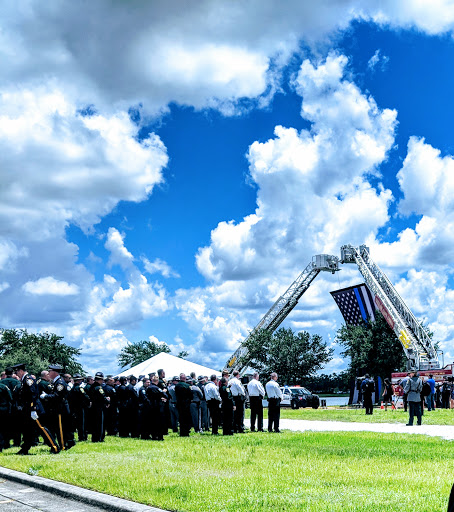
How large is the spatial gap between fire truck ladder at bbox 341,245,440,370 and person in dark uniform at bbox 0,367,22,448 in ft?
101

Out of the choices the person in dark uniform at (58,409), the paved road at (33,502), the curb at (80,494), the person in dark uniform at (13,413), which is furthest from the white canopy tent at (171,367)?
the paved road at (33,502)

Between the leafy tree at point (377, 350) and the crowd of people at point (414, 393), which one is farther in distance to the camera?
the leafy tree at point (377, 350)

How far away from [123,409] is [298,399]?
25.5m

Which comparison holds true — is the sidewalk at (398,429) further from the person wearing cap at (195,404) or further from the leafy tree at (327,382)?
the leafy tree at (327,382)

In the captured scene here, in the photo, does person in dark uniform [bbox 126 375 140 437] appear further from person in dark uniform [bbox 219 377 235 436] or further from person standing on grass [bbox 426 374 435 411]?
person standing on grass [bbox 426 374 435 411]

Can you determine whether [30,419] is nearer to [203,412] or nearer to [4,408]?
[4,408]

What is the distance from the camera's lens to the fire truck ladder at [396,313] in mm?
42656

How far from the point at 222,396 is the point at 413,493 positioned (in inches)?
422

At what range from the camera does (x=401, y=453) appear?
12.4m

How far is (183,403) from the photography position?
18234mm

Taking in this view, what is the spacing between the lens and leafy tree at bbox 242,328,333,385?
6143 centimetres

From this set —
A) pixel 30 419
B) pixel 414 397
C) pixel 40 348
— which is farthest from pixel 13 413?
pixel 40 348

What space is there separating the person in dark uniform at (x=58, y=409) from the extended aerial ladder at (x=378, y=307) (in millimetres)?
31361

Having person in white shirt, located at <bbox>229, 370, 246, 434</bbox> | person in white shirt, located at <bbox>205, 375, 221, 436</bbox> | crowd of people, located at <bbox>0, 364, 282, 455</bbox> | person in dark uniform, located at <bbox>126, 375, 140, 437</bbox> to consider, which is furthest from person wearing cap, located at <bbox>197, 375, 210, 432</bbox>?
person in dark uniform, located at <bbox>126, 375, 140, 437</bbox>
